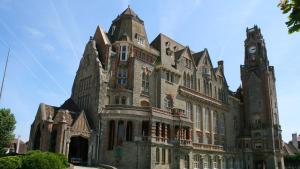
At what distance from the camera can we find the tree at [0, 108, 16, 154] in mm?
42281

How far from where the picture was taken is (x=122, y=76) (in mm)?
50031

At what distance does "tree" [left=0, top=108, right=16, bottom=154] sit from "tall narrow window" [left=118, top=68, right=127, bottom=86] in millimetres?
16163

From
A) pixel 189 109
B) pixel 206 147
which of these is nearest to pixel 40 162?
pixel 206 147

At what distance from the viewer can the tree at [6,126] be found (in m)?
42.3

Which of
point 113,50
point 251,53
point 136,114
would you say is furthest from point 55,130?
point 251,53

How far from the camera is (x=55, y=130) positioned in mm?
41938

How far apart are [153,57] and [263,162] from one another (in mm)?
32399

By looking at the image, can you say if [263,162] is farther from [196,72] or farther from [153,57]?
[153,57]

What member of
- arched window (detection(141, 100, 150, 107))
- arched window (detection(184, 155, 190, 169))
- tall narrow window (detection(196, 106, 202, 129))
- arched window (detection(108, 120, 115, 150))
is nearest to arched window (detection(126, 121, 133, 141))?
arched window (detection(108, 120, 115, 150))

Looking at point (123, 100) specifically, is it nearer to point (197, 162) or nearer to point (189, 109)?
point (189, 109)

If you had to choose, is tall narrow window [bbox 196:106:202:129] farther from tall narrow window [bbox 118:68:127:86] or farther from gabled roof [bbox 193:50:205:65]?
tall narrow window [bbox 118:68:127:86]

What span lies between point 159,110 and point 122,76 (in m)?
9.15

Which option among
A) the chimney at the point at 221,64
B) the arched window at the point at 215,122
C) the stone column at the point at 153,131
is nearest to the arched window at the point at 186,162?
the stone column at the point at 153,131

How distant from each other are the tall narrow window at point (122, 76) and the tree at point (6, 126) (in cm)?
1616
